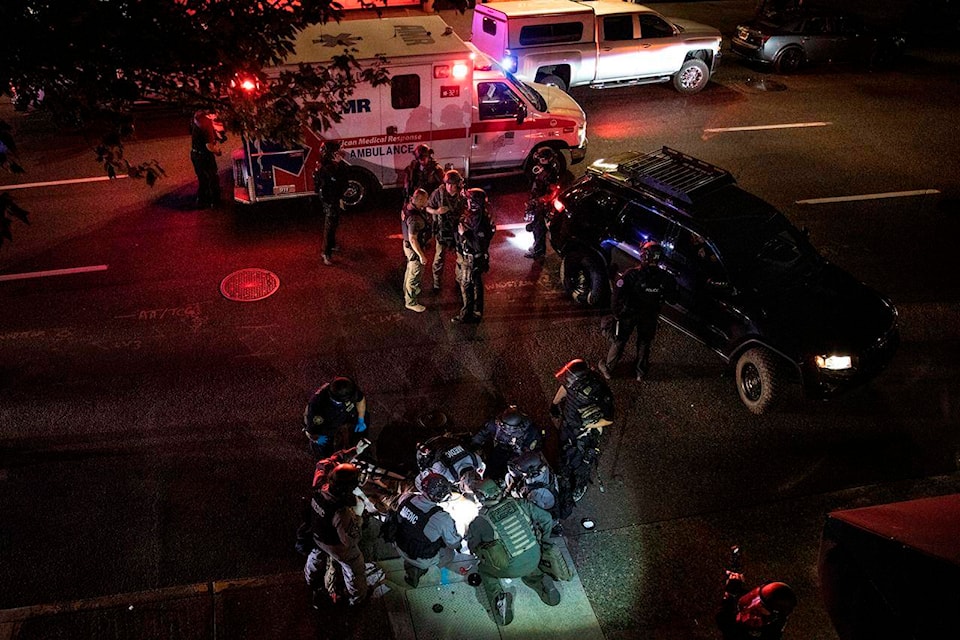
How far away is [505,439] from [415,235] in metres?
3.98

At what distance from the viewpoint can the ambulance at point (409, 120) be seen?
11922 millimetres

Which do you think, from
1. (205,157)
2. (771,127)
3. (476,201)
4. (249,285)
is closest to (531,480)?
(476,201)

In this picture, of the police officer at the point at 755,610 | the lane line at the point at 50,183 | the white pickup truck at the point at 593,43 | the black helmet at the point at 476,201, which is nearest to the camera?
the police officer at the point at 755,610

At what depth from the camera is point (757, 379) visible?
8930mm

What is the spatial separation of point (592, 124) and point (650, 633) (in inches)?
467

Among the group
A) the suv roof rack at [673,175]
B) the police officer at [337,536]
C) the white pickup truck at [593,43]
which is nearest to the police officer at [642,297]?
the suv roof rack at [673,175]

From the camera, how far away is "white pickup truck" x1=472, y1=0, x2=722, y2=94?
1636 centimetres

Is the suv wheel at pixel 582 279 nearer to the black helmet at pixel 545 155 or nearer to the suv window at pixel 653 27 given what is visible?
the black helmet at pixel 545 155

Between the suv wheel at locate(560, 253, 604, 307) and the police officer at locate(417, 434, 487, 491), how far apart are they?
436 centimetres

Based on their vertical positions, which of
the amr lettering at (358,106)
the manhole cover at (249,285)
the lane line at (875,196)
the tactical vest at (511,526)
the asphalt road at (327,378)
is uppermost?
the amr lettering at (358,106)

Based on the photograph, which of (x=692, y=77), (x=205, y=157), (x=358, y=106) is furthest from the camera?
(x=692, y=77)

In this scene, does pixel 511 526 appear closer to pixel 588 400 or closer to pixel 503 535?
pixel 503 535

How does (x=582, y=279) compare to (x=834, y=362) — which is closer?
(x=834, y=362)

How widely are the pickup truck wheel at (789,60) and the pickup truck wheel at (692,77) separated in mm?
2588
